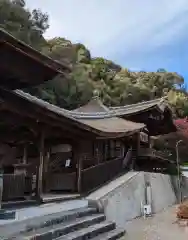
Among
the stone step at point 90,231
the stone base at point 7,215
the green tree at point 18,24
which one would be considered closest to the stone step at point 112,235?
the stone step at point 90,231

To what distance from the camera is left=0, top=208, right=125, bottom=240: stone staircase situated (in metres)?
5.97

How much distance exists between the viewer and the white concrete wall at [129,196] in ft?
33.1

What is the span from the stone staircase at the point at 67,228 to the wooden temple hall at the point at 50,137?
1.71m

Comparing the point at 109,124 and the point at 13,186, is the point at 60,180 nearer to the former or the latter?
the point at 13,186

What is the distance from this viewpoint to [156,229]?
9.75m

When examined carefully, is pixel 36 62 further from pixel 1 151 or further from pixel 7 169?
pixel 7 169

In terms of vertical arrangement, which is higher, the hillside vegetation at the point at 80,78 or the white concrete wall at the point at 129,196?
the hillside vegetation at the point at 80,78

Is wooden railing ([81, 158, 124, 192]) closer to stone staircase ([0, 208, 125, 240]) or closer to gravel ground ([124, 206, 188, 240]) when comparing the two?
gravel ground ([124, 206, 188, 240])

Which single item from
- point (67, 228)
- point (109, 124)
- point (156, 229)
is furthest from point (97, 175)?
point (67, 228)

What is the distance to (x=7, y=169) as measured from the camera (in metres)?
13.0

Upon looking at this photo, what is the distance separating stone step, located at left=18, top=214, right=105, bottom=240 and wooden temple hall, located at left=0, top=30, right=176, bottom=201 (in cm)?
189

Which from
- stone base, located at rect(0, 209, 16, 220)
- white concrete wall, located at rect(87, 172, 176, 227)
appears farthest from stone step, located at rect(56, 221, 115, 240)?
stone base, located at rect(0, 209, 16, 220)

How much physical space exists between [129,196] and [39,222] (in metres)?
5.70

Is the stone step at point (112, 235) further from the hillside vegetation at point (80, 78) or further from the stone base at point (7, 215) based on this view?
the hillside vegetation at point (80, 78)
